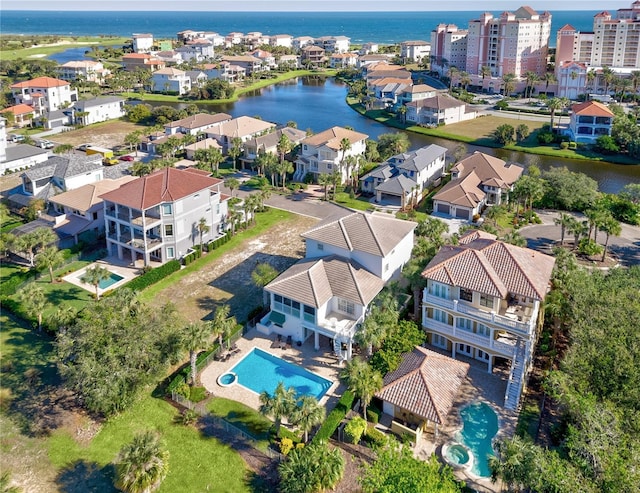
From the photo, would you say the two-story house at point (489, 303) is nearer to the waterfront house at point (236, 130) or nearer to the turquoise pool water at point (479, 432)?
the turquoise pool water at point (479, 432)

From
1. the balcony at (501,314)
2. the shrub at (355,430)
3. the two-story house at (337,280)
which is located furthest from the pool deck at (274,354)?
the balcony at (501,314)

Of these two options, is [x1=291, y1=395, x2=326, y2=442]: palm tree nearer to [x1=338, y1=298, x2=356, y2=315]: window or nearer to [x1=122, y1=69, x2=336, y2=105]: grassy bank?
[x1=338, y1=298, x2=356, y2=315]: window

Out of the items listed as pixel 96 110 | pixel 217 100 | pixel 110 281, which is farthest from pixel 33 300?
pixel 217 100

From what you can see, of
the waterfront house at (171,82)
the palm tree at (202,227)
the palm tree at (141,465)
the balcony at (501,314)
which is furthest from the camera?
the waterfront house at (171,82)

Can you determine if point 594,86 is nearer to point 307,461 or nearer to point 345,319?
point 345,319

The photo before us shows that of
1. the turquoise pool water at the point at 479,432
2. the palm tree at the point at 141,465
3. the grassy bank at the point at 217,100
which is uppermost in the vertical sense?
the grassy bank at the point at 217,100

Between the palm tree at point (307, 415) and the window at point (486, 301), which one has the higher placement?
the window at point (486, 301)

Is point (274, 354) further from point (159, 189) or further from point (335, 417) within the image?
point (159, 189)

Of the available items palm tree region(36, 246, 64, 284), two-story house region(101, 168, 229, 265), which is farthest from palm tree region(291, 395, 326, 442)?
palm tree region(36, 246, 64, 284)
